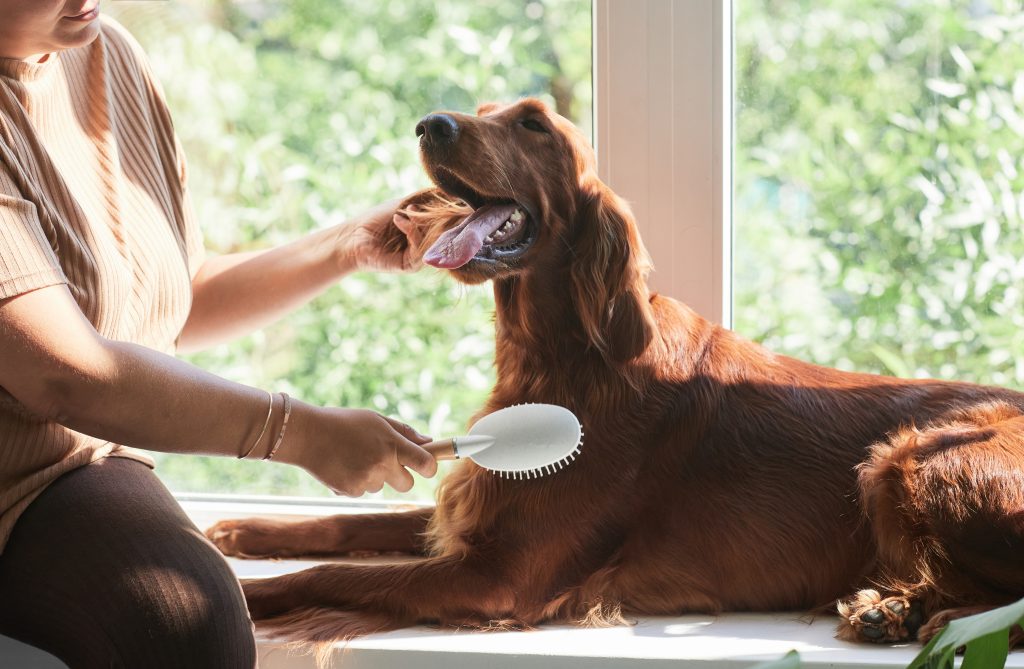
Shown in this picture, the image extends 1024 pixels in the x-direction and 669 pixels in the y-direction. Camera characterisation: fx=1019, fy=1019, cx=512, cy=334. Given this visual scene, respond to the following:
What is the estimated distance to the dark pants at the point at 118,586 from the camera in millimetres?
1175

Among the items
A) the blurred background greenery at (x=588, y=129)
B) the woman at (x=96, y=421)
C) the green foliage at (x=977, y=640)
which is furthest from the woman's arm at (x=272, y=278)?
the green foliage at (x=977, y=640)

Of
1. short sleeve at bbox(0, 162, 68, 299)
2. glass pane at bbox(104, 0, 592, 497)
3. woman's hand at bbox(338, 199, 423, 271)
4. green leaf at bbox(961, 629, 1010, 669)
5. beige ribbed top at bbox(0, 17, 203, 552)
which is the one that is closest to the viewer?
green leaf at bbox(961, 629, 1010, 669)

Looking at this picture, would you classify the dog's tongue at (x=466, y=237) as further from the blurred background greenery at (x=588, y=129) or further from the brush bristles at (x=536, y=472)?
the brush bristles at (x=536, y=472)

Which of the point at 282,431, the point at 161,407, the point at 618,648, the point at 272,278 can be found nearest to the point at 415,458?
the point at 282,431

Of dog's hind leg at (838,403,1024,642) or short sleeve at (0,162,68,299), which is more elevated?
short sleeve at (0,162,68,299)

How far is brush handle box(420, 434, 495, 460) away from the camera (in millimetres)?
1281

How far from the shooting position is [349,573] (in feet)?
5.06

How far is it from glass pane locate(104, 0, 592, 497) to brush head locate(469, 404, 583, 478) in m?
0.77

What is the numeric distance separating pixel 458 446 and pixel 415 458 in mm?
84

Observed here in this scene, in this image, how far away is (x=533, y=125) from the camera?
1561mm

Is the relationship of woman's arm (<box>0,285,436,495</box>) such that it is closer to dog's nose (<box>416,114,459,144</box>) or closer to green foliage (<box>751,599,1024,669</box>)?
dog's nose (<box>416,114,459,144</box>)

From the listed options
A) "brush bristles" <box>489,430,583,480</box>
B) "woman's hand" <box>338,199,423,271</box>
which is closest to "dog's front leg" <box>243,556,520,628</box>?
"brush bristles" <box>489,430,583,480</box>

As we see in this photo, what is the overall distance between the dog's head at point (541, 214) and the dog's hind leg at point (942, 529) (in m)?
0.43

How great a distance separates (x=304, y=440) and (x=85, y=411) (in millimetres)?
245
